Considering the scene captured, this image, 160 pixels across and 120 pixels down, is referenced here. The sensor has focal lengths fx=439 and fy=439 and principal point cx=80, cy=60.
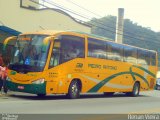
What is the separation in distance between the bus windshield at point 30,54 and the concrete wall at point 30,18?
1102 cm

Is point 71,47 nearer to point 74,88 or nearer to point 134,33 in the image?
point 74,88

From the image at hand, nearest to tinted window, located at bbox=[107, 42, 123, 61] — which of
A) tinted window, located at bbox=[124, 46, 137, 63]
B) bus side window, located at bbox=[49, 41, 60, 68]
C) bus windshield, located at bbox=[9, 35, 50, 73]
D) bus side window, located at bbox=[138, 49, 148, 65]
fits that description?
tinted window, located at bbox=[124, 46, 137, 63]

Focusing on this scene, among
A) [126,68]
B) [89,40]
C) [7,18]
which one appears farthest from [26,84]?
[7,18]

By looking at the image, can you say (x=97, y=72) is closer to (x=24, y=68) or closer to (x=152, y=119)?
(x=24, y=68)

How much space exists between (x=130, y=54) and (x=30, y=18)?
8983mm

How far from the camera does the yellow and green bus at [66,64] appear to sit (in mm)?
19281

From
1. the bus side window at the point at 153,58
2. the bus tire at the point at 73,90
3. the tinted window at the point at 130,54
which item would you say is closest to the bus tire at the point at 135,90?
the tinted window at the point at 130,54

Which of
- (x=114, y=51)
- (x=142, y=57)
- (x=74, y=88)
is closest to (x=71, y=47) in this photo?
(x=74, y=88)

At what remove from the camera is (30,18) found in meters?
33.3

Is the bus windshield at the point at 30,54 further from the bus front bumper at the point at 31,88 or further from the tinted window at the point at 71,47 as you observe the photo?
the tinted window at the point at 71,47

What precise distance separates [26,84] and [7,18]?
1290 centimetres

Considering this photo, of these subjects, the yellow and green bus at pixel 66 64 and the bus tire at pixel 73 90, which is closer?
the yellow and green bus at pixel 66 64

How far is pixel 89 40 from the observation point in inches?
894

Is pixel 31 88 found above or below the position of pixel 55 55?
below
